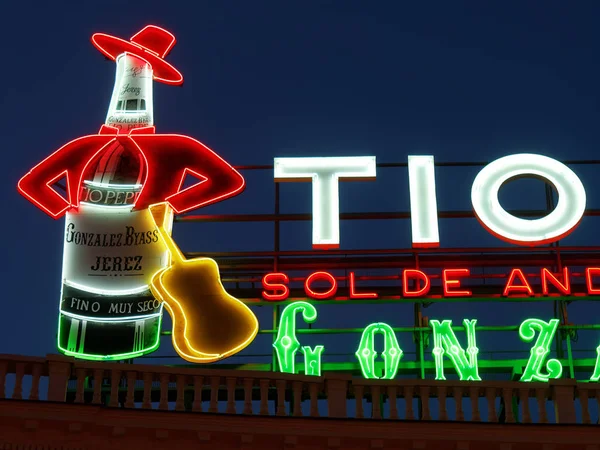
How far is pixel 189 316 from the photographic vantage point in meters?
24.6

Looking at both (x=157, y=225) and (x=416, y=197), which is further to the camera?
(x=416, y=197)

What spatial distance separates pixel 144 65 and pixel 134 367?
12719mm

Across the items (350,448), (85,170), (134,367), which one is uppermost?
(85,170)

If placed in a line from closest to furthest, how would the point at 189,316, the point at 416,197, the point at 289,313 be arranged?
the point at 189,316
the point at 289,313
the point at 416,197

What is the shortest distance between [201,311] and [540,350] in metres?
7.71

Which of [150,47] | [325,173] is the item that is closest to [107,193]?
[150,47]

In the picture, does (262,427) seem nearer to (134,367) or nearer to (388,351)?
(134,367)

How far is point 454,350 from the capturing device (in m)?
25.2

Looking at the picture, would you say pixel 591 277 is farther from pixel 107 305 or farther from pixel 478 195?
pixel 107 305

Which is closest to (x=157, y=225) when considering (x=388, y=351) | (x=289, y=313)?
(x=289, y=313)

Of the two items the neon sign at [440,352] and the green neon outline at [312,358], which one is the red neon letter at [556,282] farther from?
the green neon outline at [312,358]

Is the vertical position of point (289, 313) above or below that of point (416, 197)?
below

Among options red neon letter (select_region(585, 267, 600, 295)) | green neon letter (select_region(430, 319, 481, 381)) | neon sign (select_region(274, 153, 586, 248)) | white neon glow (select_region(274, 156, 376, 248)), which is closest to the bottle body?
white neon glow (select_region(274, 156, 376, 248))

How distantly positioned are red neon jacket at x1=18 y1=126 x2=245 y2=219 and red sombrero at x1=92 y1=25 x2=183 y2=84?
2.74m
